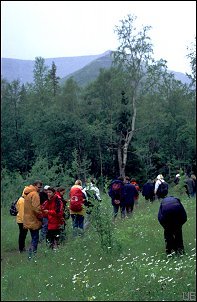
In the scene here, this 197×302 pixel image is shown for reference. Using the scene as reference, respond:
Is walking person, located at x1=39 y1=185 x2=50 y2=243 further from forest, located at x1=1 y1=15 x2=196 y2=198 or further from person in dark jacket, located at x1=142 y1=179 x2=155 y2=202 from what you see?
forest, located at x1=1 y1=15 x2=196 y2=198

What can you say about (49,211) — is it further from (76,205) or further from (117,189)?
(117,189)

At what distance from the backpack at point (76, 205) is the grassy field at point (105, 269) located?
23.7 inches

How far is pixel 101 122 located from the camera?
48.8 metres

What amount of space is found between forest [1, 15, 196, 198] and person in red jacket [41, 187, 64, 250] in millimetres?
31867

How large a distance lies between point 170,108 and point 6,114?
18649mm

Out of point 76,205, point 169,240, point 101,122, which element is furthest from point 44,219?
point 101,122

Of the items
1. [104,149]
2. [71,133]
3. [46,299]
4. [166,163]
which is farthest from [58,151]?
[46,299]

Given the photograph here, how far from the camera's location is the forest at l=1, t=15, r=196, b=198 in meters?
45.9

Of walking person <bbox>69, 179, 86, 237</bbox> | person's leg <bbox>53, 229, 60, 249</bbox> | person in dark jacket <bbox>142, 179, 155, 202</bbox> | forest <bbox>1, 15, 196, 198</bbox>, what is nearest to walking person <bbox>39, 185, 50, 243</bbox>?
walking person <bbox>69, 179, 86, 237</bbox>

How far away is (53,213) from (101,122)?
37.8m

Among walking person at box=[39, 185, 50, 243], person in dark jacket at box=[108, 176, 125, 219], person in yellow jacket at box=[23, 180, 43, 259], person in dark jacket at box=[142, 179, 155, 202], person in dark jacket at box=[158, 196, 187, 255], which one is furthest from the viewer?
person in dark jacket at box=[142, 179, 155, 202]

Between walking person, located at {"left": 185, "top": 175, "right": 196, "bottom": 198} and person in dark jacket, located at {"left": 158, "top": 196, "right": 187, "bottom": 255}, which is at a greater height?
person in dark jacket, located at {"left": 158, "top": 196, "right": 187, "bottom": 255}

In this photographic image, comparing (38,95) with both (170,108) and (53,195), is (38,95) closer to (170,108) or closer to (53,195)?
(170,108)

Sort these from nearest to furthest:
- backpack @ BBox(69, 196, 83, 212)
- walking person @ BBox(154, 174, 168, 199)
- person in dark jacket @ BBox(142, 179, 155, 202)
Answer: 1. backpack @ BBox(69, 196, 83, 212)
2. walking person @ BBox(154, 174, 168, 199)
3. person in dark jacket @ BBox(142, 179, 155, 202)
